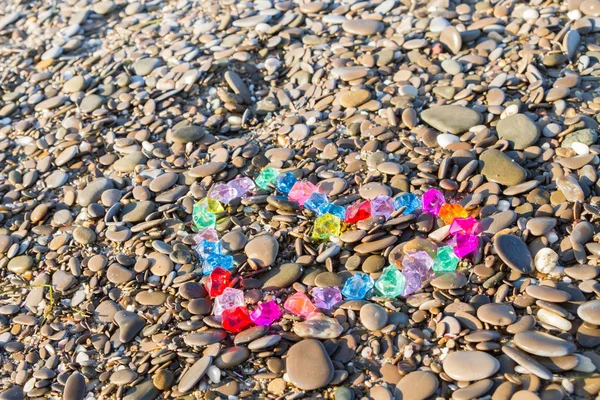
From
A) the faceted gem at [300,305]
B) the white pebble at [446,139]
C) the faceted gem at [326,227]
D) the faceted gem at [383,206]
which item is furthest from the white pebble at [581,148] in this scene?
the faceted gem at [300,305]

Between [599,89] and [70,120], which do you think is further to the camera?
[70,120]

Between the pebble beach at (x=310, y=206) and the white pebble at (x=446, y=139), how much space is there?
1 cm

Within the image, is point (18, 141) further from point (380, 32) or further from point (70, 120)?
point (380, 32)

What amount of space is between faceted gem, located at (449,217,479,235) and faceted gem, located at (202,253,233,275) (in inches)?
35.8

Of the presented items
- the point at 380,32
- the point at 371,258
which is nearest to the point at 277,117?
the point at 380,32

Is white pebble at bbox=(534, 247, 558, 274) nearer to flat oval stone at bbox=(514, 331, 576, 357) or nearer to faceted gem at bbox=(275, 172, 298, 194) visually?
flat oval stone at bbox=(514, 331, 576, 357)

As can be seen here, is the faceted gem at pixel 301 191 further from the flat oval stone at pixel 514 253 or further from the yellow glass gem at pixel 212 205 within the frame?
the flat oval stone at pixel 514 253

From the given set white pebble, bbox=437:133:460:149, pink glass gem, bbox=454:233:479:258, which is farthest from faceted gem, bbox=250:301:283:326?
white pebble, bbox=437:133:460:149

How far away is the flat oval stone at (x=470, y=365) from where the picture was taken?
202 cm

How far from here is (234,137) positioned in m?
3.22

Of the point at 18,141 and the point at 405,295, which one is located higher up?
the point at 18,141

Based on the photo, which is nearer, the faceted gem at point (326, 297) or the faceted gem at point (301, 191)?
the faceted gem at point (326, 297)

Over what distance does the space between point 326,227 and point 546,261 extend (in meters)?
0.86

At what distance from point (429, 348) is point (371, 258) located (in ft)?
1.48
